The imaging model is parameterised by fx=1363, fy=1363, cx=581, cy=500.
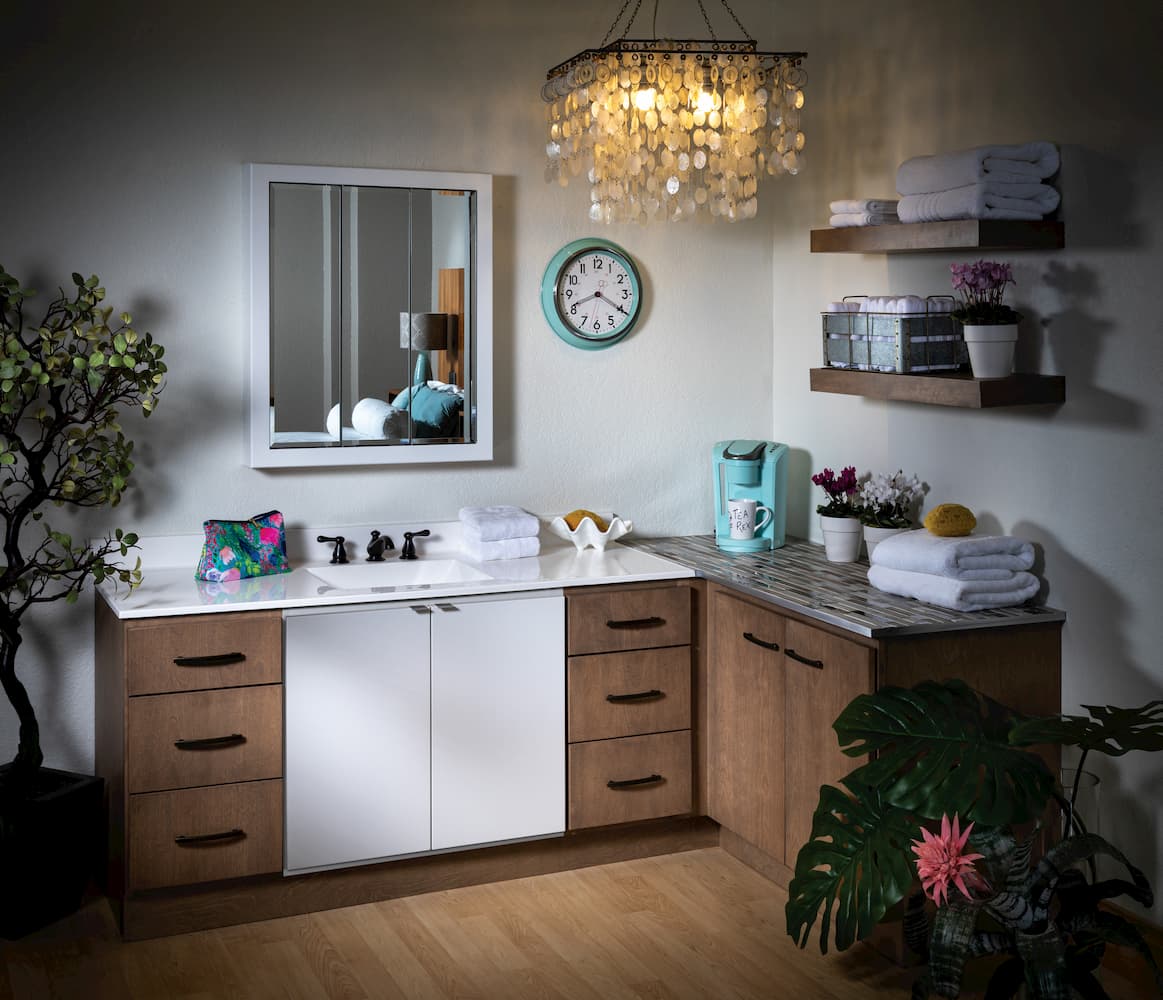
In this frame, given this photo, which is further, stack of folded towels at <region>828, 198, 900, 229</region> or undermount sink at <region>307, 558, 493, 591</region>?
undermount sink at <region>307, 558, 493, 591</region>

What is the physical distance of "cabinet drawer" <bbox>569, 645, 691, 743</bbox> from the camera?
3629mm

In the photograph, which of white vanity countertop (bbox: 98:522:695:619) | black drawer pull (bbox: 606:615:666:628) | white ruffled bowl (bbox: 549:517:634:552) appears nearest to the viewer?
white vanity countertop (bbox: 98:522:695:619)

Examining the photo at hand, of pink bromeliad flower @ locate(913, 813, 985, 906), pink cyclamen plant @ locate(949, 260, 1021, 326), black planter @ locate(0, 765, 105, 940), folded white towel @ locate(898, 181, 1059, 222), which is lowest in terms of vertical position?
black planter @ locate(0, 765, 105, 940)

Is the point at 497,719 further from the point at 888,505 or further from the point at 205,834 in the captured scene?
the point at 888,505

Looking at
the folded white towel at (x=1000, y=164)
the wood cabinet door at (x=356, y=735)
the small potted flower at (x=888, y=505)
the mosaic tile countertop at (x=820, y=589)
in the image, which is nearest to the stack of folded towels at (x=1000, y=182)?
the folded white towel at (x=1000, y=164)

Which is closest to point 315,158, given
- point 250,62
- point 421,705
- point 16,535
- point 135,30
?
point 250,62

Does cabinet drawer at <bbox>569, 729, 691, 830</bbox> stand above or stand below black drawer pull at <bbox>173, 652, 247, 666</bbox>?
A: below

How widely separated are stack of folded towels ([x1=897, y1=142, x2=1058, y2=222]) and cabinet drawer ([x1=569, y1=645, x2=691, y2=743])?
1379 mm

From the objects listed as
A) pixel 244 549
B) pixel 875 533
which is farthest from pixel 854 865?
pixel 244 549

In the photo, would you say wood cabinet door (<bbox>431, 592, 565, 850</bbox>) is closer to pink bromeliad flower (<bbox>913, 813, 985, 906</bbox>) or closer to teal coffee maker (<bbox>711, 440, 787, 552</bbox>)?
teal coffee maker (<bbox>711, 440, 787, 552</bbox>)

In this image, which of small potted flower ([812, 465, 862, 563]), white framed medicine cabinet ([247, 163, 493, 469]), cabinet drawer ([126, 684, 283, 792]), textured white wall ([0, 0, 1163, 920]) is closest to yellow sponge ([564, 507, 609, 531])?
textured white wall ([0, 0, 1163, 920])

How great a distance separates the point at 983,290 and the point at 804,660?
97cm

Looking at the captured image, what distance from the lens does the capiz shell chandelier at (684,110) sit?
3.29 m

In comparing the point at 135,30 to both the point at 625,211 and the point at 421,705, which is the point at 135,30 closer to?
the point at 625,211
